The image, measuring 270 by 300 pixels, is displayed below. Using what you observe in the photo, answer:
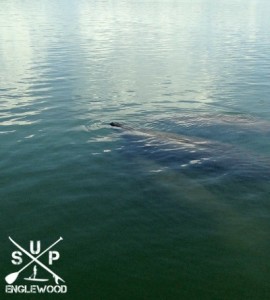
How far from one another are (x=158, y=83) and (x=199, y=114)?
10227mm

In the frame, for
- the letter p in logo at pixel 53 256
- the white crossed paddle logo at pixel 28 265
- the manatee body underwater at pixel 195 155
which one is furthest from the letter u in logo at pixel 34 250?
the manatee body underwater at pixel 195 155

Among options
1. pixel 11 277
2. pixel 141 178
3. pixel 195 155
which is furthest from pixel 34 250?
pixel 195 155

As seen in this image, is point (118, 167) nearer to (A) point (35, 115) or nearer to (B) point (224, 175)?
(B) point (224, 175)

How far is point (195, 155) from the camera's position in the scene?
20625 mm

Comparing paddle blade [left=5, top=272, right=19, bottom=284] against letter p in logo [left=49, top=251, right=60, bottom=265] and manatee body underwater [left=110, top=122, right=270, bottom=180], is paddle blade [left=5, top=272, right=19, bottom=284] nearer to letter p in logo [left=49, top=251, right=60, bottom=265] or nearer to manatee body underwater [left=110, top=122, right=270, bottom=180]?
letter p in logo [left=49, top=251, right=60, bottom=265]

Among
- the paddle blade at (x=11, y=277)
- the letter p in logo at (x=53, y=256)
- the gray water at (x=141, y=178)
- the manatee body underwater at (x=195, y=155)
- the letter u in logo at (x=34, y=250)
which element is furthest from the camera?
the manatee body underwater at (x=195, y=155)

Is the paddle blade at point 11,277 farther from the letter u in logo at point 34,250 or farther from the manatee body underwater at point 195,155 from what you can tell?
the manatee body underwater at point 195,155

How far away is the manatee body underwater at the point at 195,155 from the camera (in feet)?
61.9

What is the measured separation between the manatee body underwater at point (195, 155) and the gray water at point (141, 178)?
86 mm

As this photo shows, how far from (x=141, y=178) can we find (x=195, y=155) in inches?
139

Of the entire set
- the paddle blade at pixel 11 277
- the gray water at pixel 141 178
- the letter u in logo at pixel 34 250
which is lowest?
the gray water at pixel 141 178

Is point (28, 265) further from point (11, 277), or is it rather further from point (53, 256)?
point (53, 256)

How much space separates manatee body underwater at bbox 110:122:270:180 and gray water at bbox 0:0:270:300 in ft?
0.28

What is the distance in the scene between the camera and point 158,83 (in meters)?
38.5
